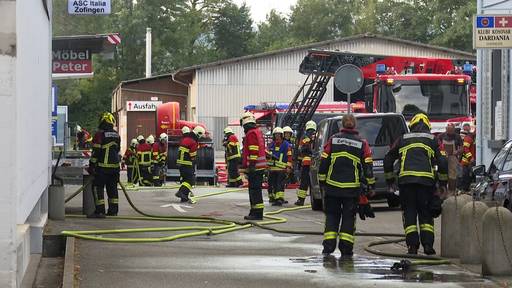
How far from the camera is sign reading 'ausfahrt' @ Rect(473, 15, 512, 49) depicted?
14.3m

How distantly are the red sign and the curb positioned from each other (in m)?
8.79

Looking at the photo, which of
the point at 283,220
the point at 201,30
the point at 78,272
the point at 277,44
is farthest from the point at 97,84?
the point at 78,272

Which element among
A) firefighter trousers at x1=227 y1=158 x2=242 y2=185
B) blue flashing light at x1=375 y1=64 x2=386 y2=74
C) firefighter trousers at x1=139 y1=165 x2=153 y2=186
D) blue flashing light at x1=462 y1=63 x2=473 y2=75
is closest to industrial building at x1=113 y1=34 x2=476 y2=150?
firefighter trousers at x1=139 y1=165 x2=153 y2=186

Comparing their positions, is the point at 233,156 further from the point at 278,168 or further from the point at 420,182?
the point at 420,182

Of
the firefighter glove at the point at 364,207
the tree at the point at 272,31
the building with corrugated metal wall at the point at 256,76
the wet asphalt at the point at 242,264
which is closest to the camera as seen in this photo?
the wet asphalt at the point at 242,264

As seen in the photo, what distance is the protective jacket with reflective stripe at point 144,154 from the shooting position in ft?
94.4

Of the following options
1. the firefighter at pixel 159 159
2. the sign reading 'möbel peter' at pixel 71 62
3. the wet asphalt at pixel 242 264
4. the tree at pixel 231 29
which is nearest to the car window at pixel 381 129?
the wet asphalt at pixel 242 264

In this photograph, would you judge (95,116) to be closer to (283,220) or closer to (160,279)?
(283,220)

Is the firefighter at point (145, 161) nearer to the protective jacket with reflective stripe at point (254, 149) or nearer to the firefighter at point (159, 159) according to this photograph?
the firefighter at point (159, 159)

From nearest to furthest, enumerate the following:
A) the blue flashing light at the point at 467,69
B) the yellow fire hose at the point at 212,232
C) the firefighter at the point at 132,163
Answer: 1. the yellow fire hose at the point at 212,232
2. the blue flashing light at the point at 467,69
3. the firefighter at the point at 132,163

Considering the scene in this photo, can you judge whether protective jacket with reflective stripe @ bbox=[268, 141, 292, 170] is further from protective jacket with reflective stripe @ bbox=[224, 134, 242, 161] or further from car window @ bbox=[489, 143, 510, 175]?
car window @ bbox=[489, 143, 510, 175]

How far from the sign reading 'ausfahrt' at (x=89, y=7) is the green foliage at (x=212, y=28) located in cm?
5299

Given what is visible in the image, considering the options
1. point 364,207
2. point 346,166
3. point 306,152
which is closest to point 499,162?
point 364,207

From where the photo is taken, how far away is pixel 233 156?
25297mm
